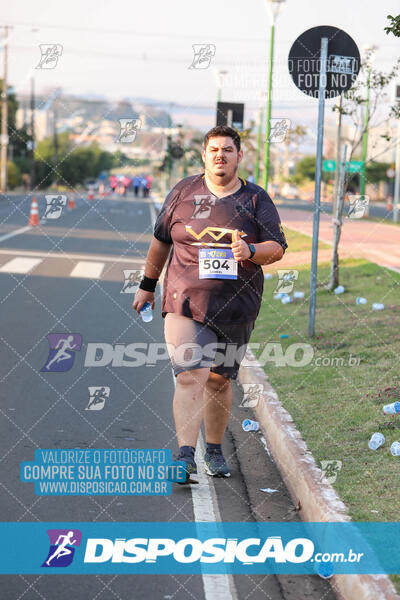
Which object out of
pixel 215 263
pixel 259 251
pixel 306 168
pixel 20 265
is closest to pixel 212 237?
pixel 215 263

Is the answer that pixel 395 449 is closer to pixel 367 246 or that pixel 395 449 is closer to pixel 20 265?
pixel 20 265

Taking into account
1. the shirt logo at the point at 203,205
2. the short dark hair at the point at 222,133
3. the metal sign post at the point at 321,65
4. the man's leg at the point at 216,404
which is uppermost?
the metal sign post at the point at 321,65

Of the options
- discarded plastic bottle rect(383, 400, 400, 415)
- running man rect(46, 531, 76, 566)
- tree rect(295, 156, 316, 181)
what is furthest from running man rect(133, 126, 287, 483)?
tree rect(295, 156, 316, 181)

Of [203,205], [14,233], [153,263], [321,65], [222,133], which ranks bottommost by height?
[14,233]

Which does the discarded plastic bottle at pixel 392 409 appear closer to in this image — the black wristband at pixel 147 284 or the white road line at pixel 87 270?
the black wristband at pixel 147 284

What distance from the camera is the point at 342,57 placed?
32.7ft

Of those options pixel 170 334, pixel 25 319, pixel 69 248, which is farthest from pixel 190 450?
pixel 69 248

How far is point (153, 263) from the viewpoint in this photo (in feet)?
20.6

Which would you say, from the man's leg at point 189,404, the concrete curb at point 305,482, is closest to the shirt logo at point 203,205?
the man's leg at point 189,404

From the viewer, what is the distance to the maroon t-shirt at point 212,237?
584 cm

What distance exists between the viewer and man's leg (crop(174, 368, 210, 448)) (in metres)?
Result: 5.94

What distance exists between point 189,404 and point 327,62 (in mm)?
5080

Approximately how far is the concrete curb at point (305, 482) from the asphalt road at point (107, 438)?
91mm

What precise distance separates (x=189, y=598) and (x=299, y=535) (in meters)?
1.02
